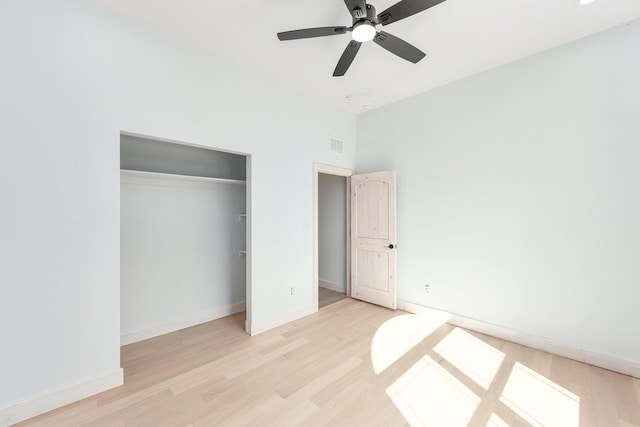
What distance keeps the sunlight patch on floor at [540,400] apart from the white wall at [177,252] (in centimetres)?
334

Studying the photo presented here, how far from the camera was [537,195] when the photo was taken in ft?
9.39

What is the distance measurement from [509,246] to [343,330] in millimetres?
2217

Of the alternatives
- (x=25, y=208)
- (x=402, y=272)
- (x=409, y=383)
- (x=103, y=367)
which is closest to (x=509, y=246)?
(x=402, y=272)

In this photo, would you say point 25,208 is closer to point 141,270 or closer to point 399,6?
point 141,270

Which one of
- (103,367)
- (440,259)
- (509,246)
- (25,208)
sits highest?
(25,208)

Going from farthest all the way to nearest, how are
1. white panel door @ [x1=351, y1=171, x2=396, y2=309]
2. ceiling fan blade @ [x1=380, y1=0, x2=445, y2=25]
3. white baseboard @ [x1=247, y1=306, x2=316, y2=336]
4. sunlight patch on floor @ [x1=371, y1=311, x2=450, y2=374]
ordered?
white panel door @ [x1=351, y1=171, x2=396, y2=309], white baseboard @ [x1=247, y1=306, x2=316, y2=336], sunlight patch on floor @ [x1=371, y1=311, x2=450, y2=374], ceiling fan blade @ [x1=380, y1=0, x2=445, y2=25]

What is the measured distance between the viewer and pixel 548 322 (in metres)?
2.79

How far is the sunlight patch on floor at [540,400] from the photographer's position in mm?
1844

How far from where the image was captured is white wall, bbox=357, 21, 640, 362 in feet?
8.00

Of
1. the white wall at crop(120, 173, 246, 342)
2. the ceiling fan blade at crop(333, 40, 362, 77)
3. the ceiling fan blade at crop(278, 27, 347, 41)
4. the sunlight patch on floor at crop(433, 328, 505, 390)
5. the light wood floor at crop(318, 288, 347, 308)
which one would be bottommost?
the light wood floor at crop(318, 288, 347, 308)

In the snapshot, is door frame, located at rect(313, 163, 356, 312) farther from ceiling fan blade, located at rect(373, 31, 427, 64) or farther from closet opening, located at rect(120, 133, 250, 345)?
ceiling fan blade, located at rect(373, 31, 427, 64)

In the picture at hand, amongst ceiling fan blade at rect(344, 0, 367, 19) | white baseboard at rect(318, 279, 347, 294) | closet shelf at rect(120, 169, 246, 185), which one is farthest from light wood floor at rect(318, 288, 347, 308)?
ceiling fan blade at rect(344, 0, 367, 19)

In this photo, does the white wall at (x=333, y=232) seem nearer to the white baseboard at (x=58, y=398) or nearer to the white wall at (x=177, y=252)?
the white wall at (x=177, y=252)

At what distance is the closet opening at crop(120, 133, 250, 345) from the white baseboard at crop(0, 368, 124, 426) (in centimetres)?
85
